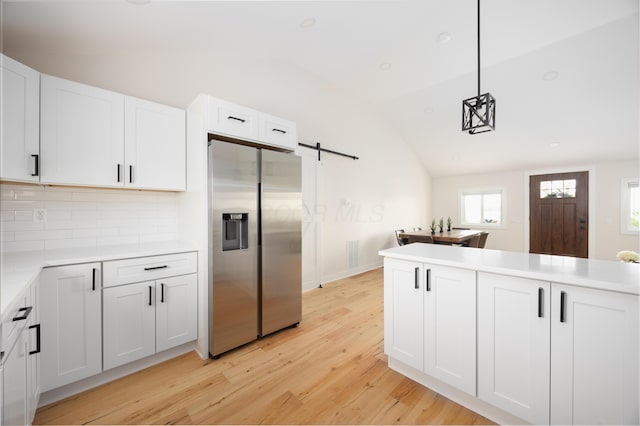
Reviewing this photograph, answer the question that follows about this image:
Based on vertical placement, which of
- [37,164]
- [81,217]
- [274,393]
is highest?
[37,164]

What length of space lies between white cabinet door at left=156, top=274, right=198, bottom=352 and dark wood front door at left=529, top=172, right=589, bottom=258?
795 cm

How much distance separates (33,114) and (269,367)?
2576mm

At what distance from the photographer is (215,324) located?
226 cm

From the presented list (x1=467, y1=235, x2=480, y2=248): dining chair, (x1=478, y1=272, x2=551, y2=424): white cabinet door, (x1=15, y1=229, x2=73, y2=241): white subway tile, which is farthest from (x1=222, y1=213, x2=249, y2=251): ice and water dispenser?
(x1=467, y1=235, x2=480, y2=248): dining chair

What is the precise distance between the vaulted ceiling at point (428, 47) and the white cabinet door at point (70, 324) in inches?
75.3

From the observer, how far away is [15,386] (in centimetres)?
120

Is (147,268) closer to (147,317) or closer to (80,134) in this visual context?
(147,317)

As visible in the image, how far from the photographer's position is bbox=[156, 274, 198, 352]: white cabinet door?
215cm

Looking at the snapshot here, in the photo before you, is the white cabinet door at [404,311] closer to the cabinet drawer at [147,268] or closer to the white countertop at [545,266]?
the white countertop at [545,266]

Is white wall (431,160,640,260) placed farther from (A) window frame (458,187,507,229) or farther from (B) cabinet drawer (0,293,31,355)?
(B) cabinet drawer (0,293,31,355)

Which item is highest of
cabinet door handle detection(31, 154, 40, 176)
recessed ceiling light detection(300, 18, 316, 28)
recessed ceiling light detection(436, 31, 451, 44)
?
recessed ceiling light detection(436, 31, 451, 44)

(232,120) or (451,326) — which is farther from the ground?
(232,120)

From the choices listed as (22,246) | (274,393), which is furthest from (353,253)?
(22,246)

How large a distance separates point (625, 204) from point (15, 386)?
9088mm
